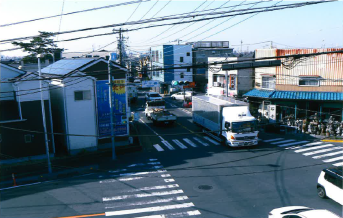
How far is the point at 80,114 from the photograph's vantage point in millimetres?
22906

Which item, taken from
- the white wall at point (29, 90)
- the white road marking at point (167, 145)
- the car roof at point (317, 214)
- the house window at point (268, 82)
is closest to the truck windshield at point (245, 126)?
the white road marking at point (167, 145)

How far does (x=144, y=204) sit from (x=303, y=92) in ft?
71.6

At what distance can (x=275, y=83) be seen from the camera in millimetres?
31422

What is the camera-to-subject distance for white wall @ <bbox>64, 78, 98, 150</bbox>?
73.8 ft

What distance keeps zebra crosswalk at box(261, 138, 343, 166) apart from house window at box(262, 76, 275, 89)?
25.2 ft

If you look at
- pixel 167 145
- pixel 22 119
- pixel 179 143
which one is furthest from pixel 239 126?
pixel 22 119

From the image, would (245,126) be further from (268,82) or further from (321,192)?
(268,82)

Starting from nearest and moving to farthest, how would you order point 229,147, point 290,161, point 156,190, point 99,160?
1. point 156,190
2. point 290,161
3. point 99,160
4. point 229,147

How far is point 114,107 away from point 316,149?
665 inches

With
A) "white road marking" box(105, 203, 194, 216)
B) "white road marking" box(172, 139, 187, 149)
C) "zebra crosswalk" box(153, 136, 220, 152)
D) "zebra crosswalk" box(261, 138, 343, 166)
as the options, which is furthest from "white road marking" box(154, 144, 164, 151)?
"white road marking" box(105, 203, 194, 216)

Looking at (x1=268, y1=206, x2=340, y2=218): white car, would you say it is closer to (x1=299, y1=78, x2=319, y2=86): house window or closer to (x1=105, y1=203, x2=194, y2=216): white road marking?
Answer: (x1=105, y1=203, x2=194, y2=216): white road marking

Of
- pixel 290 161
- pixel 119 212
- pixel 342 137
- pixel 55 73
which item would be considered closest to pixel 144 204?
pixel 119 212

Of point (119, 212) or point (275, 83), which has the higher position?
point (275, 83)

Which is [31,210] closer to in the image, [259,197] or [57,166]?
[57,166]
